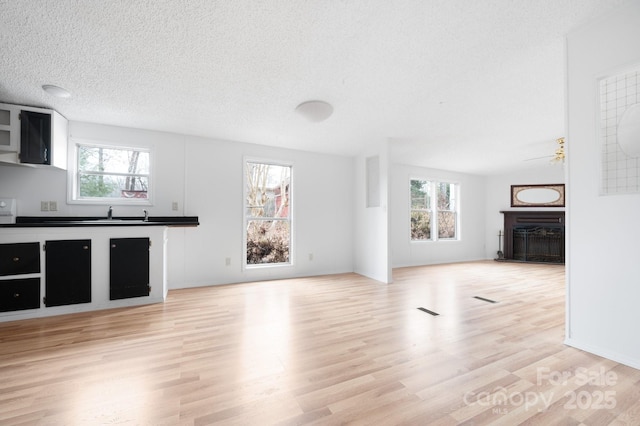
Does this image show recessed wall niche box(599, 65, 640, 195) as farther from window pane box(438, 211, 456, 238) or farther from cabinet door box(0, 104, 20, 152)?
cabinet door box(0, 104, 20, 152)

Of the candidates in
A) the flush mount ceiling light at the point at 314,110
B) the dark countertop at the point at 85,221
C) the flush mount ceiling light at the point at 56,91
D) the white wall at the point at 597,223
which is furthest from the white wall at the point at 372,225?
the flush mount ceiling light at the point at 56,91

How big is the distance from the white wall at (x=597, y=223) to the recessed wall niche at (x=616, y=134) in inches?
1.9

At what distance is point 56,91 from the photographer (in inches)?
110

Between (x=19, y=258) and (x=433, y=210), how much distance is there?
24.2 ft

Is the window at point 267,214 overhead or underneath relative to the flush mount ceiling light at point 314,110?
underneath

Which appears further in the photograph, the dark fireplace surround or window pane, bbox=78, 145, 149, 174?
the dark fireplace surround

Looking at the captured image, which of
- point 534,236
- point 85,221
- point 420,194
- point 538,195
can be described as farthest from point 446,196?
point 85,221

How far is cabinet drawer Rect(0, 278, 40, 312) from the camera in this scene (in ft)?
8.88

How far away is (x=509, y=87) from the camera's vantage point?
2.89 metres

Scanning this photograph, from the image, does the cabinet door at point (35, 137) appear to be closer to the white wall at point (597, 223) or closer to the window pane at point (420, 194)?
the white wall at point (597, 223)

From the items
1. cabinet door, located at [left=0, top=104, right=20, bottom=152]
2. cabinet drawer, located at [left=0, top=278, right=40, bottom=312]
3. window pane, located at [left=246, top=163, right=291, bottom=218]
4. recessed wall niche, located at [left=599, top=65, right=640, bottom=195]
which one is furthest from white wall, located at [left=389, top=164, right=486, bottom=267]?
cabinet door, located at [left=0, top=104, right=20, bottom=152]

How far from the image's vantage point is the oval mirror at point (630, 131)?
1863mm

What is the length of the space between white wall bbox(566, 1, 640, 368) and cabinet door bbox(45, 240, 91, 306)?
4.95 m

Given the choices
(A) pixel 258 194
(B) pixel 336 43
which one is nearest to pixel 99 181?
(A) pixel 258 194
